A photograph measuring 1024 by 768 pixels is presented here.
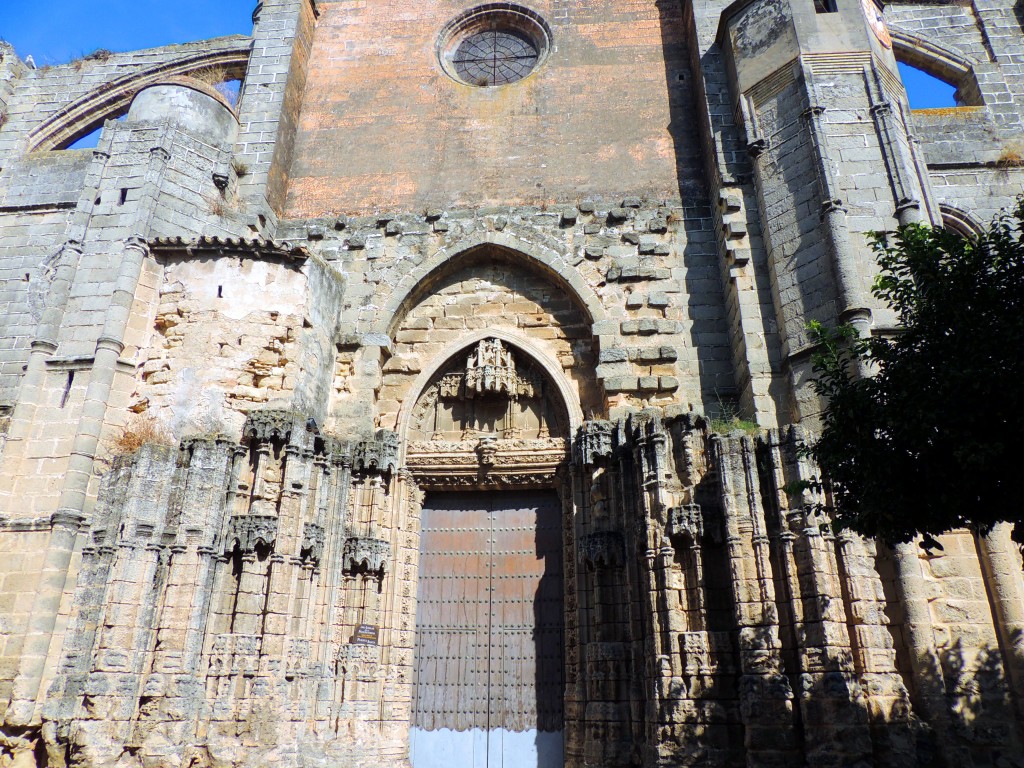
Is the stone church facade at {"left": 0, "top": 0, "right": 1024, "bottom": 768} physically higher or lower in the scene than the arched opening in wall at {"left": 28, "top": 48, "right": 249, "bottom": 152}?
lower

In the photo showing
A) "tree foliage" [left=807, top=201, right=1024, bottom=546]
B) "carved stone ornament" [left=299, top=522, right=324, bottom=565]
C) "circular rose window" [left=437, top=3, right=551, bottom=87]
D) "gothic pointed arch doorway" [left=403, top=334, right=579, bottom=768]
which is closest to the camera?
"tree foliage" [left=807, top=201, right=1024, bottom=546]

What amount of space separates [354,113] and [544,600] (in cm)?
783

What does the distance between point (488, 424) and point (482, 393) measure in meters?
0.45

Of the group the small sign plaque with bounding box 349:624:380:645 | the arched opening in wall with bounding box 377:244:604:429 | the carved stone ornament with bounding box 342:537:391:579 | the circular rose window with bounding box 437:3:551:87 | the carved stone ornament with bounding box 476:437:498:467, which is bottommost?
the small sign plaque with bounding box 349:624:380:645

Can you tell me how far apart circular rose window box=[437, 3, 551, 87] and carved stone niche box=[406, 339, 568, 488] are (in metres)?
4.95

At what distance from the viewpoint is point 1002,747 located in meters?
6.42

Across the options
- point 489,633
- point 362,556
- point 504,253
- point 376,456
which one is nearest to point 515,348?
point 504,253

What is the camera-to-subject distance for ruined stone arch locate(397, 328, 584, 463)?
32.3 ft

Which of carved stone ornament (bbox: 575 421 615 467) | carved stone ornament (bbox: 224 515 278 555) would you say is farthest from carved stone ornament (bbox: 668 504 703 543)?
carved stone ornament (bbox: 224 515 278 555)

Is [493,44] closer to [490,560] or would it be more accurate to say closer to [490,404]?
[490,404]

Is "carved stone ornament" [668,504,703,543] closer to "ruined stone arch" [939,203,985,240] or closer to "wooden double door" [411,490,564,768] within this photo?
"wooden double door" [411,490,564,768]

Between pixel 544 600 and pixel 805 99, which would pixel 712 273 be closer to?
pixel 805 99

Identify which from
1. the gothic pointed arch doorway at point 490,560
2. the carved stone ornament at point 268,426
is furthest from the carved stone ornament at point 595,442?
the carved stone ornament at point 268,426

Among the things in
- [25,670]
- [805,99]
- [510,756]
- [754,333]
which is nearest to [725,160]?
[805,99]
